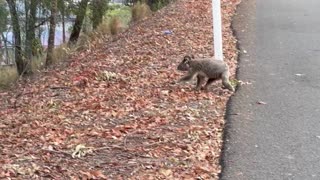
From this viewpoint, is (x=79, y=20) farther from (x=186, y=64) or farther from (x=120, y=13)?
(x=186, y=64)

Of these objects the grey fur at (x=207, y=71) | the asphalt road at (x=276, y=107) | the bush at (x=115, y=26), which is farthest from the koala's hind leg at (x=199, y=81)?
the bush at (x=115, y=26)

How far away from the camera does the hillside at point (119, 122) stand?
5.14 metres

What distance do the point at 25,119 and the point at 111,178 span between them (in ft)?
8.38

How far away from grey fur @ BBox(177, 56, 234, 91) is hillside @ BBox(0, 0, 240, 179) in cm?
20

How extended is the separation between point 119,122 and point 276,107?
6.25 ft

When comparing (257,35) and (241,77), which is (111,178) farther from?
(257,35)

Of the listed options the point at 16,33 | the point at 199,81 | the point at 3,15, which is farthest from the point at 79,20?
the point at 199,81

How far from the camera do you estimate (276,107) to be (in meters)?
7.03

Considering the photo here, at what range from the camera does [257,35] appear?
12.2m

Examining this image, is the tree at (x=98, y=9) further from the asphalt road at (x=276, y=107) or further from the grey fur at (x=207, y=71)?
the grey fur at (x=207, y=71)

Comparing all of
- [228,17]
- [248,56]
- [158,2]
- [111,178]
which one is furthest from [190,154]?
[158,2]

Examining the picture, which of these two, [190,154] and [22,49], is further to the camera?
[22,49]

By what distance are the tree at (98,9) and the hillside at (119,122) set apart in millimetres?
10575

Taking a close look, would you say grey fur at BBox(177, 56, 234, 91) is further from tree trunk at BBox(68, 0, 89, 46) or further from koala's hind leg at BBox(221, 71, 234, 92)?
tree trunk at BBox(68, 0, 89, 46)
